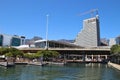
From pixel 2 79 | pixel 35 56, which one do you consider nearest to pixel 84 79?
pixel 2 79

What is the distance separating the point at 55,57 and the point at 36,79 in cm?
12162

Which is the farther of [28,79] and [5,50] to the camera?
[5,50]

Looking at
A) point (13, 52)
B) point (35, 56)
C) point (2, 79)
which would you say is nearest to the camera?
point (2, 79)

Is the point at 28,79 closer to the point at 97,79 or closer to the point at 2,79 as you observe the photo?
the point at 2,79

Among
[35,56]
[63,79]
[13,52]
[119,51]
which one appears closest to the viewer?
[63,79]

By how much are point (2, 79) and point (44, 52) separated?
385ft

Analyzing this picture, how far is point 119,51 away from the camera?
440ft

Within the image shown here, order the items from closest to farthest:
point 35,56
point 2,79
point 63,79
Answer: point 2,79, point 63,79, point 35,56

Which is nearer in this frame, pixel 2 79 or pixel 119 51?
pixel 2 79

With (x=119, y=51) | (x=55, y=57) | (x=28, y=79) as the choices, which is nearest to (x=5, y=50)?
(x=55, y=57)

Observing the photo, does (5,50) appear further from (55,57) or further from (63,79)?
(63,79)

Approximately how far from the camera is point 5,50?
157000mm

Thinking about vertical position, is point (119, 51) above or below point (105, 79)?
above

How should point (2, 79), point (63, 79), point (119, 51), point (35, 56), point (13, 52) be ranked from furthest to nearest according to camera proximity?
1. point (35, 56)
2. point (13, 52)
3. point (119, 51)
4. point (63, 79)
5. point (2, 79)
